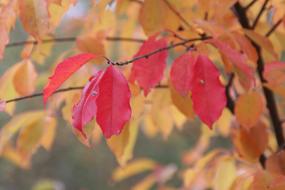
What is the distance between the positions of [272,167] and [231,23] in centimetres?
27

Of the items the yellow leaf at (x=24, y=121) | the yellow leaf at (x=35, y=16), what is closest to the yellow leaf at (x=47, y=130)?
the yellow leaf at (x=24, y=121)

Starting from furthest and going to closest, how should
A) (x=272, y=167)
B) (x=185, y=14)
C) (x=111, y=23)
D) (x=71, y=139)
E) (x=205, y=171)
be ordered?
1. (x=71, y=139)
2. (x=205, y=171)
3. (x=111, y=23)
4. (x=185, y=14)
5. (x=272, y=167)

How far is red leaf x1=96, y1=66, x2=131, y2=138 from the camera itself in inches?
19.4

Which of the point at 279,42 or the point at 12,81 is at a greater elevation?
the point at 12,81

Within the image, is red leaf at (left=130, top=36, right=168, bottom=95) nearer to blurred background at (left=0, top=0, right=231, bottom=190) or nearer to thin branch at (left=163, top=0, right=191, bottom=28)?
thin branch at (left=163, top=0, right=191, bottom=28)

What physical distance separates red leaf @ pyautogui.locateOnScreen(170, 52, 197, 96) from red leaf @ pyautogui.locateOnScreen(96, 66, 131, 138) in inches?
4.1

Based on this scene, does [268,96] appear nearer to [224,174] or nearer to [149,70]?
[224,174]

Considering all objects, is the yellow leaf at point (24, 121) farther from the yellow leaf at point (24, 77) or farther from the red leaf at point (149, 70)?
the red leaf at point (149, 70)

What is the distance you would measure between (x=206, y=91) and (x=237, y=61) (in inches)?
1.9

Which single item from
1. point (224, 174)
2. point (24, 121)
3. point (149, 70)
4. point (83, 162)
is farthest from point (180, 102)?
point (83, 162)

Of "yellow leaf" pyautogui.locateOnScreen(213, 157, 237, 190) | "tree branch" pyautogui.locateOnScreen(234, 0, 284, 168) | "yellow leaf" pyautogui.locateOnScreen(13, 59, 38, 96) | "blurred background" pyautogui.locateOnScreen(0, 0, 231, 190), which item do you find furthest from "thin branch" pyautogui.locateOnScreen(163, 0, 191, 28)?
"blurred background" pyautogui.locateOnScreen(0, 0, 231, 190)

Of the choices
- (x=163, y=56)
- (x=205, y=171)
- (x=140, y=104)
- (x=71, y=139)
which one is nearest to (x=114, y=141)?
(x=140, y=104)

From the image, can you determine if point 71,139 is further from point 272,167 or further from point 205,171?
point 272,167

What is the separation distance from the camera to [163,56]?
2.10 ft
